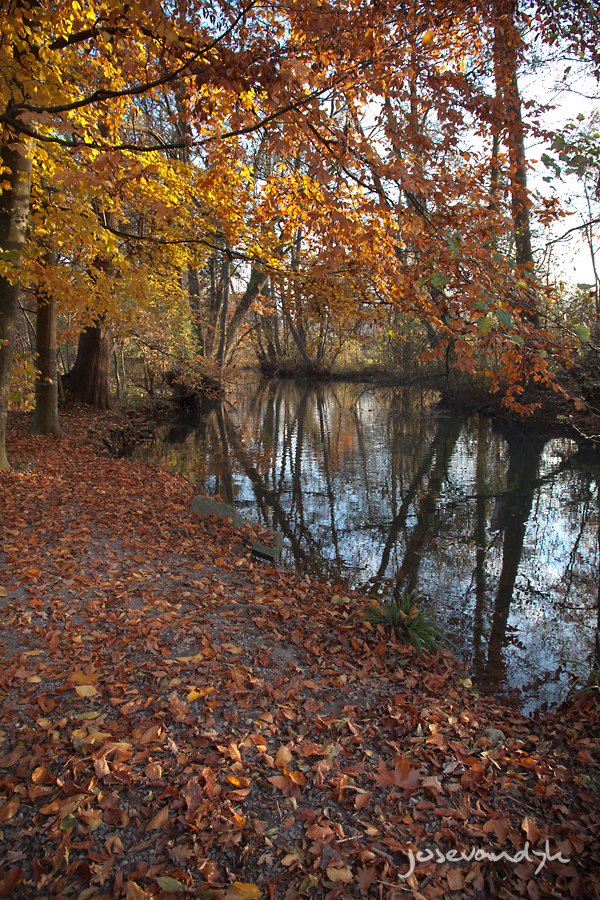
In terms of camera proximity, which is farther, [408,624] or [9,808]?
[408,624]

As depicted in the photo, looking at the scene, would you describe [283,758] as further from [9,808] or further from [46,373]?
[46,373]

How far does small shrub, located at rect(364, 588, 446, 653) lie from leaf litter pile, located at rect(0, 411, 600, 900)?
0.15 meters

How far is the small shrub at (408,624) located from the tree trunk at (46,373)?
375 inches

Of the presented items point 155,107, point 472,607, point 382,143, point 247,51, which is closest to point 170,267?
point 155,107

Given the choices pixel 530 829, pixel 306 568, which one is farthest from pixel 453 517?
pixel 530 829

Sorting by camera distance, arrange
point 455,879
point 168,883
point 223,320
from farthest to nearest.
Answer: point 223,320 < point 455,879 < point 168,883

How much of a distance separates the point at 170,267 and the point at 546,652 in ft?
38.6

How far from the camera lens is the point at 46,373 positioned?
11.2 meters

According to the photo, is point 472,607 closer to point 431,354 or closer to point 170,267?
point 431,354

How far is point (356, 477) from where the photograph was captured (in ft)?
39.4

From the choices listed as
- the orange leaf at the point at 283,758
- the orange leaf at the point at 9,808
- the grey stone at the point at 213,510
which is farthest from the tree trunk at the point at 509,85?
the grey stone at the point at 213,510

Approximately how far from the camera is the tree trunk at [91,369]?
50.4 ft

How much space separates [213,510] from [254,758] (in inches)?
192
